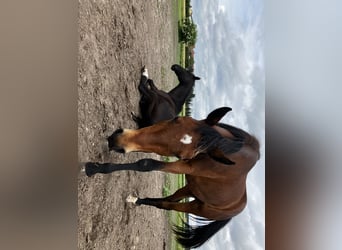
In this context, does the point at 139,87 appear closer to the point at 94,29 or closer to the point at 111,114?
the point at 111,114

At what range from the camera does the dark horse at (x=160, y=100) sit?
8.35 ft

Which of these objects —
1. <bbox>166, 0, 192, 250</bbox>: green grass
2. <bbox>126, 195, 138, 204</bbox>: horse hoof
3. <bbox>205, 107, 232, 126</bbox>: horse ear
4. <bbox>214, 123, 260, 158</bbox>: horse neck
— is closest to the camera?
<bbox>205, 107, 232, 126</bbox>: horse ear

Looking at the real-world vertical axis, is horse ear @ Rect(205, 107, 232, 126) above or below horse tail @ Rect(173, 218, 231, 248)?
above

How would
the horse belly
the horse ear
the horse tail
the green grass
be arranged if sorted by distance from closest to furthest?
the horse ear → the horse belly → the horse tail → the green grass

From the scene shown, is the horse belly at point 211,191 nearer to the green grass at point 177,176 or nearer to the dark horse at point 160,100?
the dark horse at point 160,100

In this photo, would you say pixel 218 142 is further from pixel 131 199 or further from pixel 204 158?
pixel 131 199

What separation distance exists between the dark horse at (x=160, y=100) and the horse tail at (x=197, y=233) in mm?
735

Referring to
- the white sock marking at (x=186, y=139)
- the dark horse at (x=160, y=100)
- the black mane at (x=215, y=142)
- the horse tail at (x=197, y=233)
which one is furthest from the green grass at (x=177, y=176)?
the white sock marking at (x=186, y=139)

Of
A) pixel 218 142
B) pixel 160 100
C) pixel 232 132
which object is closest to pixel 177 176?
pixel 160 100

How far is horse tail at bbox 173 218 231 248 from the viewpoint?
2203 mm

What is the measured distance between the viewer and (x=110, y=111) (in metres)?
2.18

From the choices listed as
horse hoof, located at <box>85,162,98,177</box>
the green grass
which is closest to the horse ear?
horse hoof, located at <box>85,162,98,177</box>

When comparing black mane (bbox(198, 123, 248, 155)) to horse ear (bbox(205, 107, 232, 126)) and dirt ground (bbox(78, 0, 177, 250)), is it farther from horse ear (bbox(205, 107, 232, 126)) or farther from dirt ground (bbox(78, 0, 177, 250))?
dirt ground (bbox(78, 0, 177, 250))
